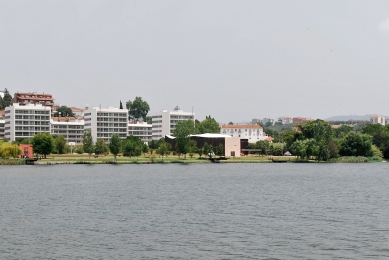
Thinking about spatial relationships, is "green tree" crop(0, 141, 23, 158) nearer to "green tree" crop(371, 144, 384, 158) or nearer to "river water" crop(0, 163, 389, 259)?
"river water" crop(0, 163, 389, 259)

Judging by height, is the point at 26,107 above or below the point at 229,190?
above

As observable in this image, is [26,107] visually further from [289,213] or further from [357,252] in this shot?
[357,252]

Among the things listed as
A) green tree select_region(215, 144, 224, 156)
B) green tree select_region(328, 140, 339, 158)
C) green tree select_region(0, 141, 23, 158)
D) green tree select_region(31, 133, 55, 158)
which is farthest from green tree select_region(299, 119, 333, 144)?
green tree select_region(0, 141, 23, 158)

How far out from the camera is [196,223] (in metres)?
39.2

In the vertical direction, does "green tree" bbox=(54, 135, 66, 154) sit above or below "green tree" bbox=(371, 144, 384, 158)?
above

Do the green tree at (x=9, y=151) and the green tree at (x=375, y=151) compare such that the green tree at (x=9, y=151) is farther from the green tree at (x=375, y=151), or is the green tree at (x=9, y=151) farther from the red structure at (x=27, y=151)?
the green tree at (x=375, y=151)

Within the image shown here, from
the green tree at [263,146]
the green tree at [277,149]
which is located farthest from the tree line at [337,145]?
the green tree at [263,146]

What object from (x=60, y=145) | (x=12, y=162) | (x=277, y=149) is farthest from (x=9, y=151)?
(x=277, y=149)

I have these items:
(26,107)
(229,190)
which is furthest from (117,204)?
(26,107)

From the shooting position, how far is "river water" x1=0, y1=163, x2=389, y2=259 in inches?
1200

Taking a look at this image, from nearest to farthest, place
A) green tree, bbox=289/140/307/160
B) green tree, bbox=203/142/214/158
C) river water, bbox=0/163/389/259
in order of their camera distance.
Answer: river water, bbox=0/163/389/259 < green tree, bbox=289/140/307/160 < green tree, bbox=203/142/214/158

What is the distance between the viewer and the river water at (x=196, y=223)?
30.5 meters

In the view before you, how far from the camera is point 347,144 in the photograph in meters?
143

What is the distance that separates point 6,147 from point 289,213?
10279 centimetres
